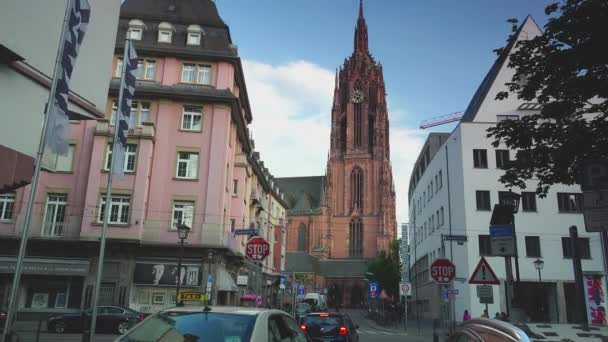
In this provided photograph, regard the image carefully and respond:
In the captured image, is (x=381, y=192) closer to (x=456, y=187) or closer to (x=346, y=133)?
(x=346, y=133)

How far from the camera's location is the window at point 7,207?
26103 mm

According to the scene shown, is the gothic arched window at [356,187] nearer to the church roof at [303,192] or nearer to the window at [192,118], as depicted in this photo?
the church roof at [303,192]

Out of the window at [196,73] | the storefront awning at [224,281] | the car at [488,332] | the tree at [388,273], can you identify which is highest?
the window at [196,73]

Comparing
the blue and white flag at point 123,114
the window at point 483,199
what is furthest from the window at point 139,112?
the window at point 483,199

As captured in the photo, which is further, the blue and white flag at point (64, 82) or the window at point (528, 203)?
the window at point (528, 203)

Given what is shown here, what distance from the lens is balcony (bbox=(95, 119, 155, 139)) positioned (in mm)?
27531

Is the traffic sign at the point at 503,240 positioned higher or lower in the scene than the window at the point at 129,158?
lower

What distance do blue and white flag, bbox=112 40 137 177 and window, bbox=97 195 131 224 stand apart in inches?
590

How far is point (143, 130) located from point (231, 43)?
26.9 ft

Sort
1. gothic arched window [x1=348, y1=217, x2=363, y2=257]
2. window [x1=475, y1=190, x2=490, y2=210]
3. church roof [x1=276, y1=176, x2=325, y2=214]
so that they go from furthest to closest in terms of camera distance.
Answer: church roof [x1=276, y1=176, x2=325, y2=214] → gothic arched window [x1=348, y1=217, x2=363, y2=257] → window [x1=475, y1=190, x2=490, y2=210]

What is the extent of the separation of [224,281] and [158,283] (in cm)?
368

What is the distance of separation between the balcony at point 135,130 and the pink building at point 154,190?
58 millimetres

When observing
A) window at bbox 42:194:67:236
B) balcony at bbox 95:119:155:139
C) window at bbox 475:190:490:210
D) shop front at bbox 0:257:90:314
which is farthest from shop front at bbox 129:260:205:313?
window at bbox 475:190:490:210

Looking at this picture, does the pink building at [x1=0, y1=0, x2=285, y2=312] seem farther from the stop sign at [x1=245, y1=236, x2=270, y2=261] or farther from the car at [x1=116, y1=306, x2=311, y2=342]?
the car at [x1=116, y1=306, x2=311, y2=342]
